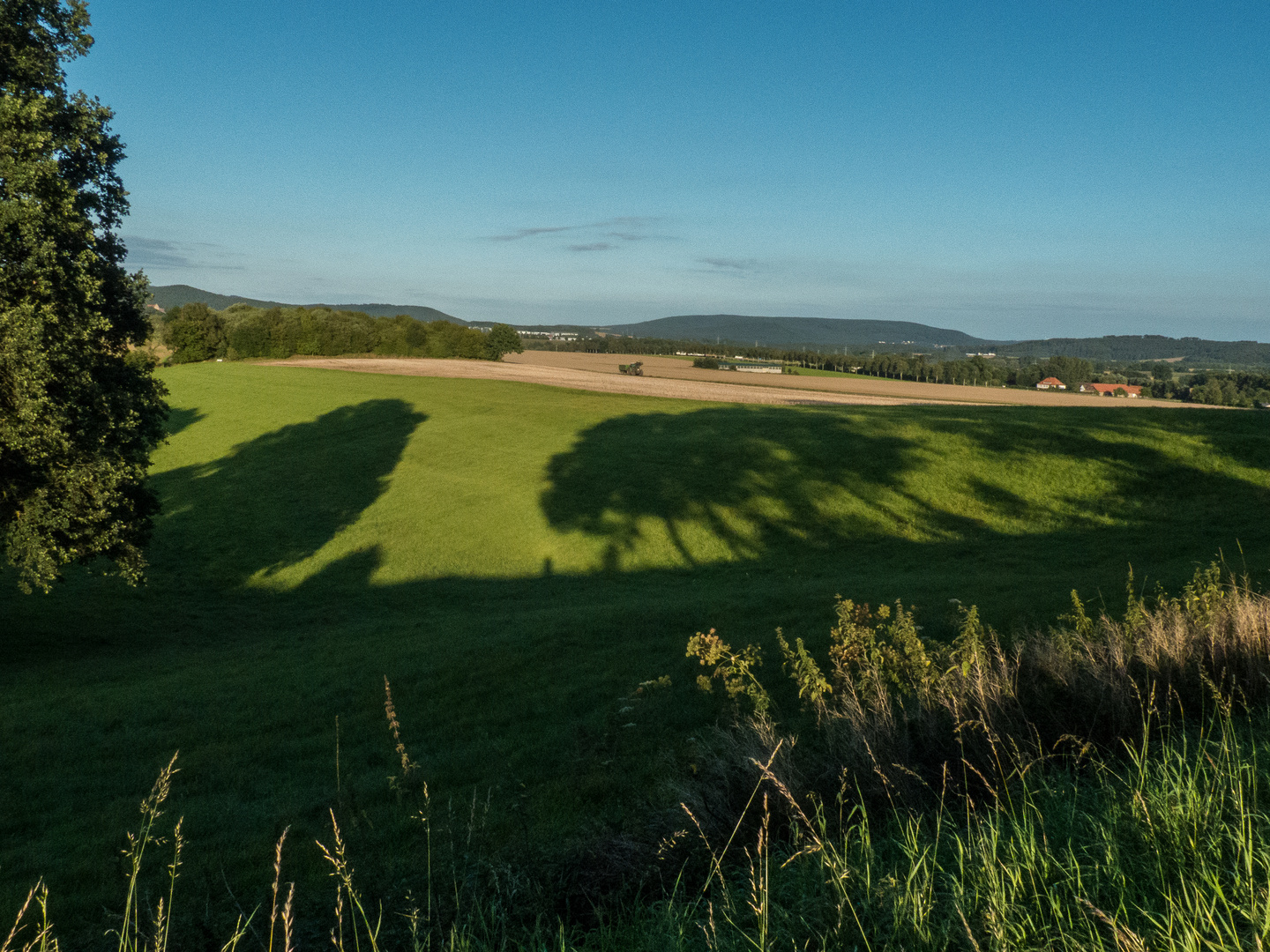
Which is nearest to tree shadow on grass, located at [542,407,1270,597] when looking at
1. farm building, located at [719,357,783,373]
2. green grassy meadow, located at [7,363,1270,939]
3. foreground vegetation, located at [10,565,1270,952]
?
green grassy meadow, located at [7,363,1270,939]

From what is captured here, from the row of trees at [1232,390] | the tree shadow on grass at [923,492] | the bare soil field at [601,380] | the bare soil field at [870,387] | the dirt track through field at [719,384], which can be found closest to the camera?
the tree shadow on grass at [923,492]

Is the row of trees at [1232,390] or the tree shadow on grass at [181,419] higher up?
the row of trees at [1232,390]

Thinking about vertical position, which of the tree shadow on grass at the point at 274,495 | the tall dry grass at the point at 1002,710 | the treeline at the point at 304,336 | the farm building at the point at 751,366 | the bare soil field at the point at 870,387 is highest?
the treeline at the point at 304,336

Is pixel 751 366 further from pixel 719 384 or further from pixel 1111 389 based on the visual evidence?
pixel 1111 389

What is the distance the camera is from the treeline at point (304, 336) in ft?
324

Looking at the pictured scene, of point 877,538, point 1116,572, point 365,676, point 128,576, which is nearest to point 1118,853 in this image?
point 365,676

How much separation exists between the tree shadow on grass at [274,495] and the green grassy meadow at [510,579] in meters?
0.22

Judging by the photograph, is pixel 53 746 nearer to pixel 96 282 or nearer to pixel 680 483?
pixel 96 282

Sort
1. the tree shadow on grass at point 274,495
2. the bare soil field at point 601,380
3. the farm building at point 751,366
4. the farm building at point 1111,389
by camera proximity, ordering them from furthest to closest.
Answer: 1. the farm building at point 751,366
2. the farm building at point 1111,389
3. the bare soil field at point 601,380
4. the tree shadow on grass at point 274,495

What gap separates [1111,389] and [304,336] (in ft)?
322

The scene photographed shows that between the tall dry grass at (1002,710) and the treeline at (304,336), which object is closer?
the tall dry grass at (1002,710)

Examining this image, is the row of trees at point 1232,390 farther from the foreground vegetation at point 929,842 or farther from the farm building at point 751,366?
the foreground vegetation at point 929,842

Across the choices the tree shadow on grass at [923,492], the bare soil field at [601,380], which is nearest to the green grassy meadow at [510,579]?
the tree shadow on grass at [923,492]

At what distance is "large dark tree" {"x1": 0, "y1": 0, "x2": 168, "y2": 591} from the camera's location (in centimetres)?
1417
